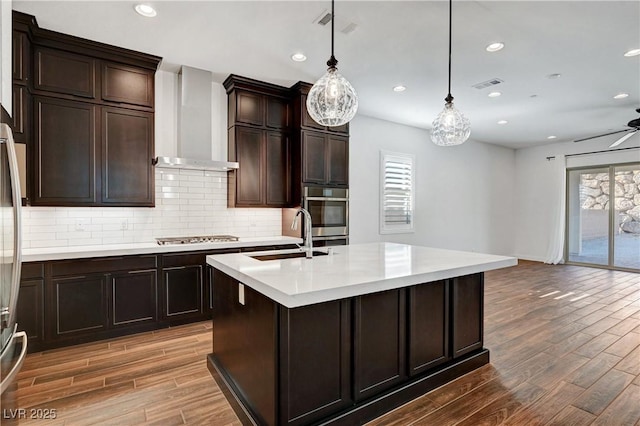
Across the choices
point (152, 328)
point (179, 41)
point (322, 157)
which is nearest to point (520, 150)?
point (322, 157)

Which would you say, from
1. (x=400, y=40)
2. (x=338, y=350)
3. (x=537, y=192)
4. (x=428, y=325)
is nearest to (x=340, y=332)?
(x=338, y=350)

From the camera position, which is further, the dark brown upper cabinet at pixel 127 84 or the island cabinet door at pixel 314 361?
the dark brown upper cabinet at pixel 127 84

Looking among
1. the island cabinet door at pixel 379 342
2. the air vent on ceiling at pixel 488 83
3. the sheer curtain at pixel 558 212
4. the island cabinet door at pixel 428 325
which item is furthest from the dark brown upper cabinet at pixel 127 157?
the sheer curtain at pixel 558 212

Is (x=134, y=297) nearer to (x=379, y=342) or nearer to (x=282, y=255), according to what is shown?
(x=282, y=255)

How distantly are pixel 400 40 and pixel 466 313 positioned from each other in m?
2.66

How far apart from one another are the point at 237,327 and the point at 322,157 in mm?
3052

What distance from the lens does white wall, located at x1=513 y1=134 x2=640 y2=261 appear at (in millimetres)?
7770

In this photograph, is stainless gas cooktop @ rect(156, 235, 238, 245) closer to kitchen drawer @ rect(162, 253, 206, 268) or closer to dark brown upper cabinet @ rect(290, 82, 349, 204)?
kitchen drawer @ rect(162, 253, 206, 268)

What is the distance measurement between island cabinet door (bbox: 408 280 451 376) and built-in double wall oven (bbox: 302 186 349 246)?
2.39 meters

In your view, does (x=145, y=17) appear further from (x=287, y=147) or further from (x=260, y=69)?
(x=287, y=147)

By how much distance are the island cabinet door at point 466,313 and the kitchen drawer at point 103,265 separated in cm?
301

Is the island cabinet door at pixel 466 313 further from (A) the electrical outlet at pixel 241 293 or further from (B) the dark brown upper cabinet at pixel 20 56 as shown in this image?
(B) the dark brown upper cabinet at pixel 20 56

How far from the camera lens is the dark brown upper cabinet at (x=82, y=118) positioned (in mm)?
3123

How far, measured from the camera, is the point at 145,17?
9.68 ft
